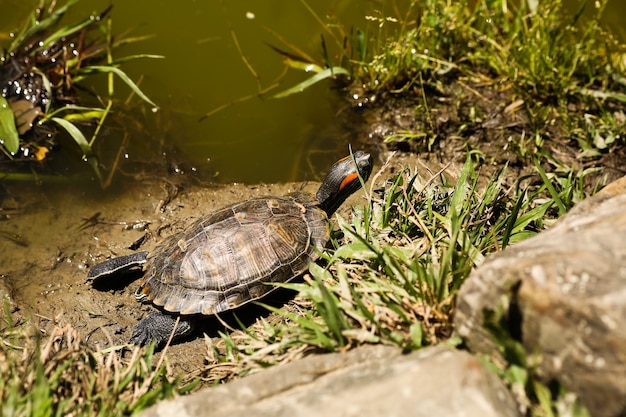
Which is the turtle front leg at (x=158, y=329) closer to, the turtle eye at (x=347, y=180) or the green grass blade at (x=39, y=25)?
the turtle eye at (x=347, y=180)

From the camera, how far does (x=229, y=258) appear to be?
3.94m

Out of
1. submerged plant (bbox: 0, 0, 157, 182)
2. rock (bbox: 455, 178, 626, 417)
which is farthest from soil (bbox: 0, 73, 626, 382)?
rock (bbox: 455, 178, 626, 417)

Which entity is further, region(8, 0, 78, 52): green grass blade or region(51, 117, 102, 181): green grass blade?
region(8, 0, 78, 52): green grass blade

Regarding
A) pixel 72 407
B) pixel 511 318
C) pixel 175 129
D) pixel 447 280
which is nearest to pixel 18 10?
pixel 175 129

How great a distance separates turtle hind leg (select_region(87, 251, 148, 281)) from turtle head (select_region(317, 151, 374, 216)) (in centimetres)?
144

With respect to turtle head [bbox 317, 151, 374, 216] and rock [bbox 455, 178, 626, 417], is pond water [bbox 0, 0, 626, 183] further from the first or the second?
rock [bbox 455, 178, 626, 417]

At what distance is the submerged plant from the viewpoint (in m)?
5.12

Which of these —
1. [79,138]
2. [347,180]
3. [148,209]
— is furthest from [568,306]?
[79,138]

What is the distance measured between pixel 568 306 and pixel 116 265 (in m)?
3.12

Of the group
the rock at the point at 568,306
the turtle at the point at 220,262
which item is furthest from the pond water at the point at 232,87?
the rock at the point at 568,306

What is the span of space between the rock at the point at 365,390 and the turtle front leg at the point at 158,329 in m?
1.18

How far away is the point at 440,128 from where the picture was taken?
5344mm

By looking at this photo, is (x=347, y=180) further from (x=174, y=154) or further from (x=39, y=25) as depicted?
(x=39, y=25)

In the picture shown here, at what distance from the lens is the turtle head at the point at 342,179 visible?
447cm
